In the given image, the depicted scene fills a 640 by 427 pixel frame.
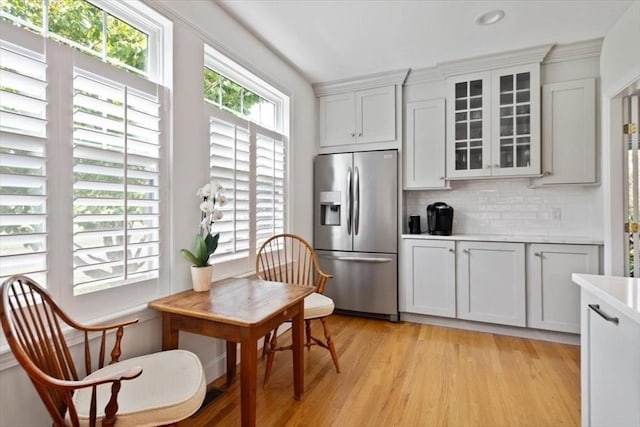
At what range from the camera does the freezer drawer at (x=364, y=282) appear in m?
3.40

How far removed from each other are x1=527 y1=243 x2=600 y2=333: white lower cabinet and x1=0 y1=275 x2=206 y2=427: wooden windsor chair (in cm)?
291

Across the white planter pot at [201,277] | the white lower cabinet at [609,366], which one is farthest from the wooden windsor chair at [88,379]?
the white lower cabinet at [609,366]

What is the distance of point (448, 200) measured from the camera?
3582mm

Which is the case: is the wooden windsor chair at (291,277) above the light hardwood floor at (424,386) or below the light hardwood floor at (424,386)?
above

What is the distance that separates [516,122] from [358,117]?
5.16 ft

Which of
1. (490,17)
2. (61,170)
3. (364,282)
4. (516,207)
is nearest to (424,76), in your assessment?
(490,17)

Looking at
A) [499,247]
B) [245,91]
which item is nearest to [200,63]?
[245,91]

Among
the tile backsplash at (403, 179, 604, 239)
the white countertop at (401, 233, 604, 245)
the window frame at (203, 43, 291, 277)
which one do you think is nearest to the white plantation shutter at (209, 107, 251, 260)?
the window frame at (203, 43, 291, 277)

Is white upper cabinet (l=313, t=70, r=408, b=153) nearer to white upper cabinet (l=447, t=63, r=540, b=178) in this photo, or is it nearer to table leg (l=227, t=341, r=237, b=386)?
white upper cabinet (l=447, t=63, r=540, b=178)

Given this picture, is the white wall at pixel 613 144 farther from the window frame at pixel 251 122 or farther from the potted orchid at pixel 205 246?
the potted orchid at pixel 205 246

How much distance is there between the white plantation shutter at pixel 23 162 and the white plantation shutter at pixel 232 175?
102cm

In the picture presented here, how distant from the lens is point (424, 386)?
2154 millimetres

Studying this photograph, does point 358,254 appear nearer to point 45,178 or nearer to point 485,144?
point 485,144

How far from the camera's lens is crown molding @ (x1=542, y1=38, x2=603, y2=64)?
9.20 feet
